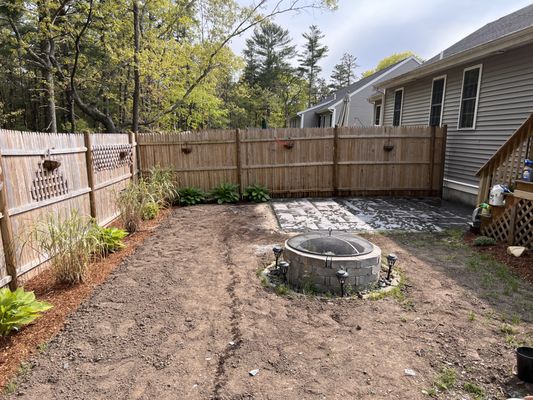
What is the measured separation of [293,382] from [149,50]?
441 inches

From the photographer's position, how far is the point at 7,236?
321 centimetres

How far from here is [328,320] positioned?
2.92 metres

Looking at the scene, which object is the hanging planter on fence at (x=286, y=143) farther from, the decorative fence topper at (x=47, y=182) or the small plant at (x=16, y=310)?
the small plant at (x=16, y=310)

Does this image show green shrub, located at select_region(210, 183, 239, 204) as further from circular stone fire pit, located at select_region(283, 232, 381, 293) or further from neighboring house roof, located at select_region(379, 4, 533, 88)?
neighboring house roof, located at select_region(379, 4, 533, 88)

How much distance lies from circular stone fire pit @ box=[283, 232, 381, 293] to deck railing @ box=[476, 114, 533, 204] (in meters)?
3.03

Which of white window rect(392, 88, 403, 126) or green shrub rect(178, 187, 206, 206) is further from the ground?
white window rect(392, 88, 403, 126)

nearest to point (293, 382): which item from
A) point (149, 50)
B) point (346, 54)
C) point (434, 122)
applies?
point (434, 122)

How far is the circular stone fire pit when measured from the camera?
3416mm

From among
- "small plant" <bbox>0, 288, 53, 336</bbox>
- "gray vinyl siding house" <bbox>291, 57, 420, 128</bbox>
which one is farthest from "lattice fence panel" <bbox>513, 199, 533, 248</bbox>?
"gray vinyl siding house" <bbox>291, 57, 420, 128</bbox>

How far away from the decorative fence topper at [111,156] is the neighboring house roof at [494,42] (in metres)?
7.39

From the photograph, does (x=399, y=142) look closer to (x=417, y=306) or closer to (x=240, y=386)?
(x=417, y=306)

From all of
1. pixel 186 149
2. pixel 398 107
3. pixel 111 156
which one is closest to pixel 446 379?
pixel 111 156

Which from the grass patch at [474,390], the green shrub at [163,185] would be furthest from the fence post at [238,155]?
the grass patch at [474,390]

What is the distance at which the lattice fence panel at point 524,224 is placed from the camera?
14.8 ft
